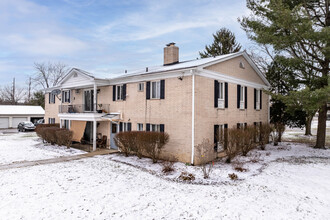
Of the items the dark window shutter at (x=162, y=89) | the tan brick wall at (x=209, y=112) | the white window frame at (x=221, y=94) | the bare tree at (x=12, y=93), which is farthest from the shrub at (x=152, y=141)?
the bare tree at (x=12, y=93)

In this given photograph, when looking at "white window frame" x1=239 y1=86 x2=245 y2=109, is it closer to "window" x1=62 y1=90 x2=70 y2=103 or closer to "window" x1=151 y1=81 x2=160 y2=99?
"window" x1=151 y1=81 x2=160 y2=99

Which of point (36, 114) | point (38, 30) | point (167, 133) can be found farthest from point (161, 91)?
point (36, 114)

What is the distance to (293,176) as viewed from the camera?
9.53 m

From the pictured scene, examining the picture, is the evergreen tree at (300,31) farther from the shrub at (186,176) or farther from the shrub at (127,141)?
the shrub at (127,141)

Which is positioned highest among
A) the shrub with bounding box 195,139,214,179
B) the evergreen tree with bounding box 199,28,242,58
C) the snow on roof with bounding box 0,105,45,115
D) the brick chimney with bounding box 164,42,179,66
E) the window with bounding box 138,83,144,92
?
the evergreen tree with bounding box 199,28,242,58

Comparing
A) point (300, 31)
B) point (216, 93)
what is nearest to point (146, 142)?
point (216, 93)

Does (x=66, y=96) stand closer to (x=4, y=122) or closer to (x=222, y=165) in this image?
(x=222, y=165)

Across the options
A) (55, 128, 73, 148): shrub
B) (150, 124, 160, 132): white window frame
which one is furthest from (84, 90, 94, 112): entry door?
(150, 124, 160, 132): white window frame

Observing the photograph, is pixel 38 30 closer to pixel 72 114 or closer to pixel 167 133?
pixel 72 114

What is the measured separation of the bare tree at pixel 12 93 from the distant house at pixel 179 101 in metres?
48.8

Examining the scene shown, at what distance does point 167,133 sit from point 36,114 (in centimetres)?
3730

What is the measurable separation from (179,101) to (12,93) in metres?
62.5

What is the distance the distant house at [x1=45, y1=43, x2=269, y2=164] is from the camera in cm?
1173

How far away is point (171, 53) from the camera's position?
17.0 m
